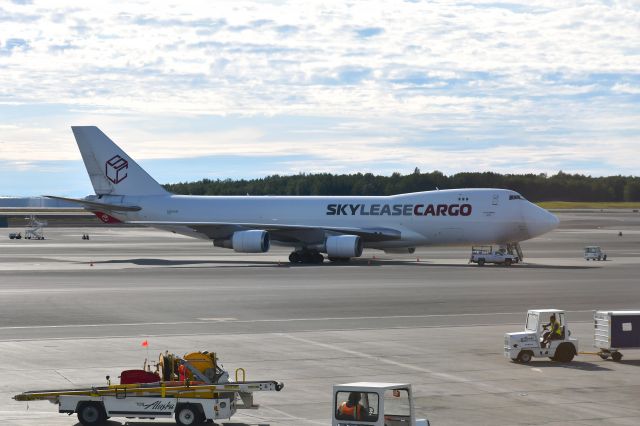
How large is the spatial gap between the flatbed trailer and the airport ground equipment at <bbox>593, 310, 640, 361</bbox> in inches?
516

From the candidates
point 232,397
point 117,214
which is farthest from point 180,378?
point 117,214

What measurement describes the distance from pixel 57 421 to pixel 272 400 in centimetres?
483

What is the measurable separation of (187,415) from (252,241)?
163 feet

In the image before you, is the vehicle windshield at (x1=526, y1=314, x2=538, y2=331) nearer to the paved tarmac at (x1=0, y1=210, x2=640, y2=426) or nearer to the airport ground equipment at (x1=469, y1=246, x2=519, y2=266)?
the paved tarmac at (x1=0, y1=210, x2=640, y2=426)

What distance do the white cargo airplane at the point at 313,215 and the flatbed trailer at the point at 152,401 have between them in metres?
48.1

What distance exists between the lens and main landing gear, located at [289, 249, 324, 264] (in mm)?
70312

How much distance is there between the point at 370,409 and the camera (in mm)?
16719

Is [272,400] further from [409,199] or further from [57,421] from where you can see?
[409,199]

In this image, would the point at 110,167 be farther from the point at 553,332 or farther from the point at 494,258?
the point at 553,332

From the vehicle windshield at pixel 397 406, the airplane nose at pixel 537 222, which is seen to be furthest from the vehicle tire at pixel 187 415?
the airplane nose at pixel 537 222

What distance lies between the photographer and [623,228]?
141 metres

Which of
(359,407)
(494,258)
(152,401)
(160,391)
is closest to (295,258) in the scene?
(494,258)

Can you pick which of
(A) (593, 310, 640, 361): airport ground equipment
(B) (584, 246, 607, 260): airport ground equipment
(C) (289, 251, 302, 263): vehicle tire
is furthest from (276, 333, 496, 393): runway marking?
(B) (584, 246, 607, 260): airport ground equipment

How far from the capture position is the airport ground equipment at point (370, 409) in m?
16.4
